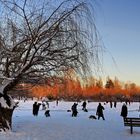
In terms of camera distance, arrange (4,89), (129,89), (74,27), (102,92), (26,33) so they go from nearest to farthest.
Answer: (74,27), (26,33), (4,89), (102,92), (129,89)

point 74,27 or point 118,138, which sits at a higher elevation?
point 74,27

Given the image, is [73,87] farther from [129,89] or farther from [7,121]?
[129,89]

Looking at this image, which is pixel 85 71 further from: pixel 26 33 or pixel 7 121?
pixel 7 121

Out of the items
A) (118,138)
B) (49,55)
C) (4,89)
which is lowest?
(118,138)

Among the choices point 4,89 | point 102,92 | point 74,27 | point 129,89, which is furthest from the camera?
point 129,89

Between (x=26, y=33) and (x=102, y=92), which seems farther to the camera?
(x=102, y=92)

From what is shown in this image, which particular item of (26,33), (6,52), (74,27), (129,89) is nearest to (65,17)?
(74,27)

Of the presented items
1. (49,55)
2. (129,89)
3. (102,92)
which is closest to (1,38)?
(49,55)

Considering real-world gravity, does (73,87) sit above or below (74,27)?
below

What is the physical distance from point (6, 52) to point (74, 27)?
10.6 feet

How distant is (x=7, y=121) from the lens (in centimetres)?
1831

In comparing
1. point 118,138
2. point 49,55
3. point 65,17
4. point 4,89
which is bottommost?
point 118,138

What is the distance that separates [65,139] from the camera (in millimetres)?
16594

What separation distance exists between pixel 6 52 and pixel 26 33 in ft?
3.87
